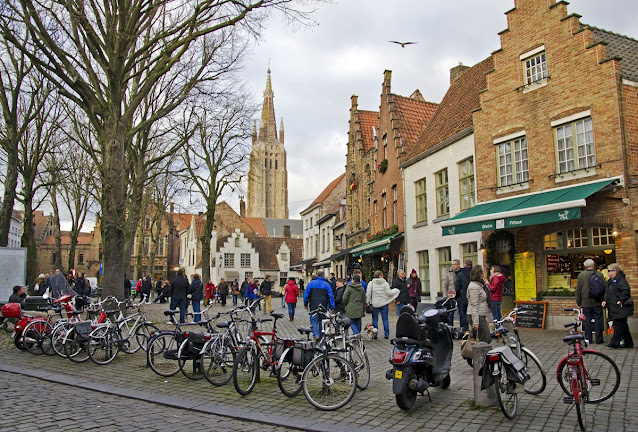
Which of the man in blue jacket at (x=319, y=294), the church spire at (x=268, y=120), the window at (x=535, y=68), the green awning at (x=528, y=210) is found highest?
the church spire at (x=268, y=120)

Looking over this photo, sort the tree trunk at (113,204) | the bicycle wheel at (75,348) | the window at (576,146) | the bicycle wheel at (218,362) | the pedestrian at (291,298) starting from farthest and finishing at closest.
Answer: the pedestrian at (291,298) < the tree trunk at (113,204) < the window at (576,146) < the bicycle wheel at (75,348) < the bicycle wheel at (218,362)

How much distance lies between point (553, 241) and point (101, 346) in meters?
11.3

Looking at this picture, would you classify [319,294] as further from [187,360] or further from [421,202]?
[421,202]

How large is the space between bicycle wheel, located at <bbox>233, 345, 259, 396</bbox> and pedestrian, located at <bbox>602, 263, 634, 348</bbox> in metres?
6.95

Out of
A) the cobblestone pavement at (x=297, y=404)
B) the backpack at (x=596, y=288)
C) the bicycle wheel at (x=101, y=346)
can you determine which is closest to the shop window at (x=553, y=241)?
the backpack at (x=596, y=288)

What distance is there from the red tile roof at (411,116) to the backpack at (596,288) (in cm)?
1375

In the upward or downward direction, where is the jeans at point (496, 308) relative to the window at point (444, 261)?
downward

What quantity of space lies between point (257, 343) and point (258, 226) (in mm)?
83045

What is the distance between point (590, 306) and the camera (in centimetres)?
1098

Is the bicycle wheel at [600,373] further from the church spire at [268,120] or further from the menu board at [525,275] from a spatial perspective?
the church spire at [268,120]

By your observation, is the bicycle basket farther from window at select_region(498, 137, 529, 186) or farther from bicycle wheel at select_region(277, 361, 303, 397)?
window at select_region(498, 137, 529, 186)

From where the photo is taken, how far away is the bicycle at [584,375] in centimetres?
568

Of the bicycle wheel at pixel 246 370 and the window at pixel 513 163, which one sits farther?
the window at pixel 513 163

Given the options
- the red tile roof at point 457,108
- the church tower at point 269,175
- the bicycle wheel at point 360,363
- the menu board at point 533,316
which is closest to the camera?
the bicycle wheel at point 360,363
